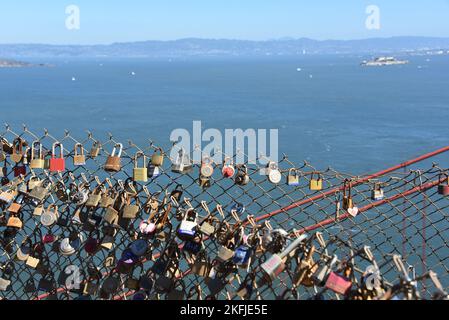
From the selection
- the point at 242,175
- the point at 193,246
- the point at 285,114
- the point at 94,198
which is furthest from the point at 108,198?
the point at 285,114

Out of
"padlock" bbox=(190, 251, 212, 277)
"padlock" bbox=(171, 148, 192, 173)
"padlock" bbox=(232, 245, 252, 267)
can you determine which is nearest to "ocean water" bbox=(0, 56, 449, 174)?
"padlock" bbox=(171, 148, 192, 173)

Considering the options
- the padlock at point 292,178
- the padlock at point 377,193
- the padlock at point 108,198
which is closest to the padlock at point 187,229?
the padlock at point 108,198

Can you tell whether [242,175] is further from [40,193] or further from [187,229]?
[40,193]

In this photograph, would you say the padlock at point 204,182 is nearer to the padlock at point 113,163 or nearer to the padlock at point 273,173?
the padlock at point 273,173

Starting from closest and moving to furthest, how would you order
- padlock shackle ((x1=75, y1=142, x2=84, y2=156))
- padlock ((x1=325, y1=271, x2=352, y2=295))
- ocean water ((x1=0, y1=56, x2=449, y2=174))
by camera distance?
padlock ((x1=325, y1=271, x2=352, y2=295)) < padlock shackle ((x1=75, y1=142, x2=84, y2=156)) < ocean water ((x1=0, y1=56, x2=449, y2=174))

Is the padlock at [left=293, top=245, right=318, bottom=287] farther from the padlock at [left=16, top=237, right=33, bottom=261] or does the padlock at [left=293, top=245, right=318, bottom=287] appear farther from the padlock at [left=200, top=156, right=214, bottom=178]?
the padlock at [left=16, top=237, right=33, bottom=261]
